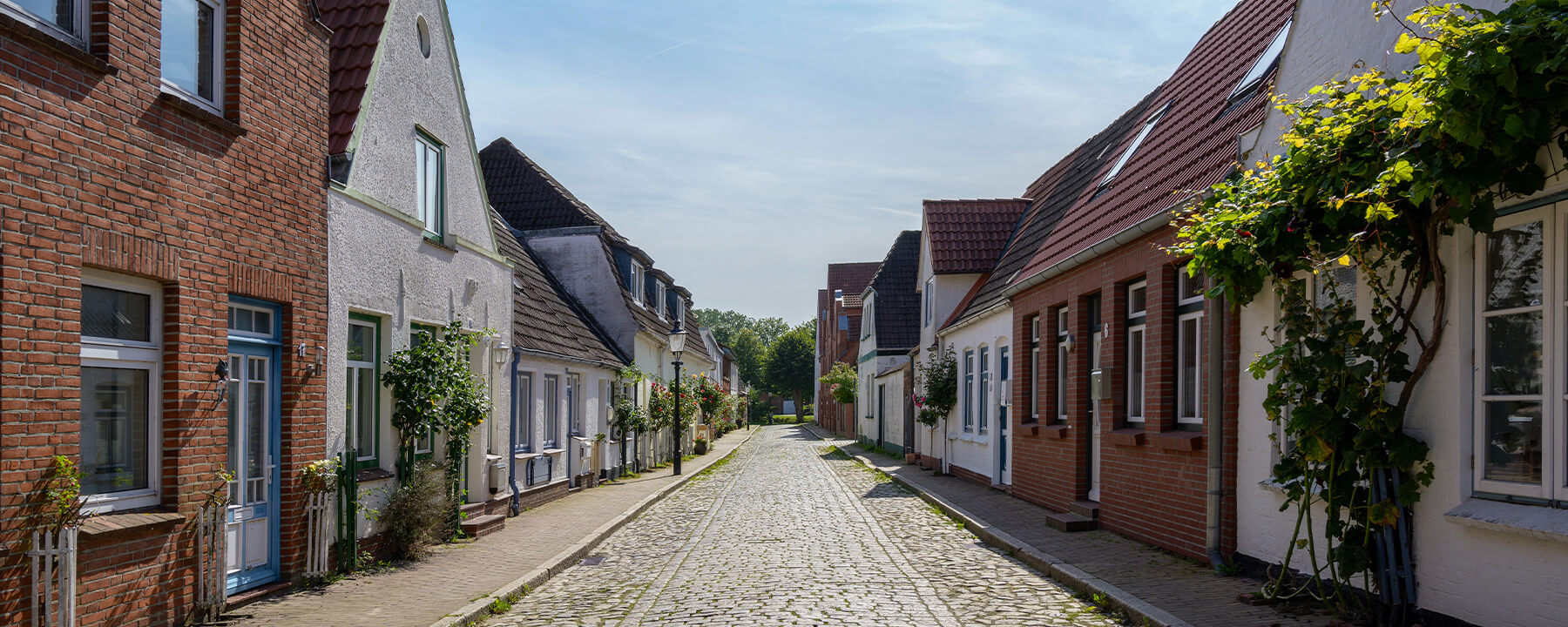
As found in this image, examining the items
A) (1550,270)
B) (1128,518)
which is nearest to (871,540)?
(1128,518)

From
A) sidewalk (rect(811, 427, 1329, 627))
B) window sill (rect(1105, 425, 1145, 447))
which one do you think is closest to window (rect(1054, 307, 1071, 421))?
sidewalk (rect(811, 427, 1329, 627))

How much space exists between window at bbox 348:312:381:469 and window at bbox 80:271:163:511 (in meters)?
3.05

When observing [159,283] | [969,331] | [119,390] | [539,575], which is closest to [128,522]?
[119,390]

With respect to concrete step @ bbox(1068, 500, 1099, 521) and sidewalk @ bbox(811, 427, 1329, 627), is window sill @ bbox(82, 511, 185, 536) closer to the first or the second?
sidewalk @ bbox(811, 427, 1329, 627)

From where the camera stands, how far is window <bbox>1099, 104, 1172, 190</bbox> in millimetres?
15164

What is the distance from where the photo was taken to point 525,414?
16.8 metres

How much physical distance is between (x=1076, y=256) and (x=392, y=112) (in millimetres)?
7997

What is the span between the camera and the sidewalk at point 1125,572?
7.35m

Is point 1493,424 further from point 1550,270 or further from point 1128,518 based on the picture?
point 1128,518

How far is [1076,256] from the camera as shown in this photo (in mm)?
12906

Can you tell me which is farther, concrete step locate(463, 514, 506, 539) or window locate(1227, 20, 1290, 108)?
concrete step locate(463, 514, 506, 539)

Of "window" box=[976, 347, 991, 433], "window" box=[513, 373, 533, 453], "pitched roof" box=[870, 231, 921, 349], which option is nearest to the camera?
"window" box=[513, 373, 533, 453]

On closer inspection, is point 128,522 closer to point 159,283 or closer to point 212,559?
point 212,559

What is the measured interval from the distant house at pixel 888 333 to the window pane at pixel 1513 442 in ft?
87.2
